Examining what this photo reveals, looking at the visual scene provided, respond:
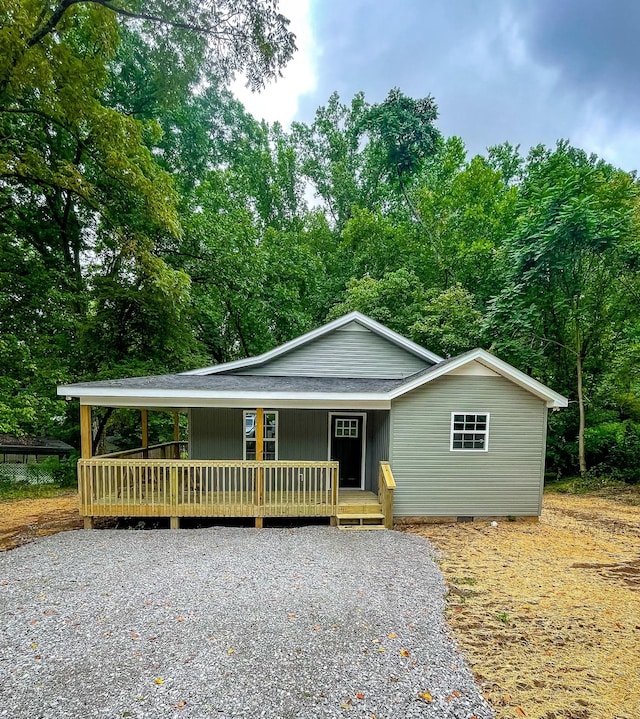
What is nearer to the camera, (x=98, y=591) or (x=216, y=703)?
(x=216, y=703)

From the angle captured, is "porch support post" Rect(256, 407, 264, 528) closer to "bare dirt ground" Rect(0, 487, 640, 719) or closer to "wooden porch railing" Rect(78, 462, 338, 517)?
"wooden porch railing" Rect(78, 462, 338, 517)

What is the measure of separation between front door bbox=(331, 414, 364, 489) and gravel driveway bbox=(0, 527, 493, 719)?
3.32 meters

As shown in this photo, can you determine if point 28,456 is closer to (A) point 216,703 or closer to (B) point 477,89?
(A) point 216,703

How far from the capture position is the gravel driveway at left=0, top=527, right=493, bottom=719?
9.18ft

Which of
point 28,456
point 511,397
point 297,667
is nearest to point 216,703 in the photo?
point 297,667

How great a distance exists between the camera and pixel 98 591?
456cm

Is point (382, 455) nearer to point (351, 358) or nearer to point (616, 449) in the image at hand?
point (351, 358)

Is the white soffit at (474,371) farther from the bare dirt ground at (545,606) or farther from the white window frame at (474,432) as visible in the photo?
the bare dirt ground at (545,606)

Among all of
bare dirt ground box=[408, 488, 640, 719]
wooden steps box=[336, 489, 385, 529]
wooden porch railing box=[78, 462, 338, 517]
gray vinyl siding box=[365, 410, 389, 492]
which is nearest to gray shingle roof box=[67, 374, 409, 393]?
gray vinyl siding box=[365, 410, 389, 492]

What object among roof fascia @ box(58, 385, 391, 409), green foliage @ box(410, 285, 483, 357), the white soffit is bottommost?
roof fascia @ box(58, 385, 391, 409)

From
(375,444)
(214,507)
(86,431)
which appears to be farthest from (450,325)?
(86,431)

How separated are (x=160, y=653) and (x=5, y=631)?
167 cm

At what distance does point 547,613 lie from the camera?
4188 mm

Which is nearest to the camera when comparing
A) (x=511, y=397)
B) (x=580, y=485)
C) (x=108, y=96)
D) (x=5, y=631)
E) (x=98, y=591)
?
(x=5, y=631)
